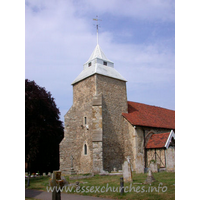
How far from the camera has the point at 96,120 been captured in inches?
843

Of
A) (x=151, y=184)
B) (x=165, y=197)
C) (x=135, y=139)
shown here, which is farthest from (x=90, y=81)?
(x=165, y=197)

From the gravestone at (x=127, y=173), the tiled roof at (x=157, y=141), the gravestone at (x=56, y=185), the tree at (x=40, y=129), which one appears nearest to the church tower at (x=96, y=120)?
the tree at (x=40, y=129)

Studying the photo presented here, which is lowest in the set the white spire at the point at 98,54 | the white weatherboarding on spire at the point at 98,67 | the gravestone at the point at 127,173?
the gravestone at the point at 127,173

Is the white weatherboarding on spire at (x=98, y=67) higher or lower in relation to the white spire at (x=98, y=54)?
lower

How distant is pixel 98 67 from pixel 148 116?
8540 mm

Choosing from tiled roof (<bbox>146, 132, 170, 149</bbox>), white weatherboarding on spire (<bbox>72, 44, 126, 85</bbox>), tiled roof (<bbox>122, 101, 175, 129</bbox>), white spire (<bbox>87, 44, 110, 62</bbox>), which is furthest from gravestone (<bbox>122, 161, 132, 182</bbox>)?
white spire (<bbox>87, 44, 110, 62</bbox>)

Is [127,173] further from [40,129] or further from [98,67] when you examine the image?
[98,67]

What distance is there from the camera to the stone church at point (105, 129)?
70.3ft

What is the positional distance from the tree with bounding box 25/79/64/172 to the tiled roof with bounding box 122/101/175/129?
28.6ft

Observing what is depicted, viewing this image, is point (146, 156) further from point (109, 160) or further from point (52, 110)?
point (52, 110)

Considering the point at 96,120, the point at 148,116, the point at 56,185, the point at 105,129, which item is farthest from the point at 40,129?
the point at 56,185

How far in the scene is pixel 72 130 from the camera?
984 inches

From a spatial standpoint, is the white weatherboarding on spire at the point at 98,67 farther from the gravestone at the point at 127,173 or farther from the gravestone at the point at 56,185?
the gravestone at the point at 56,185
